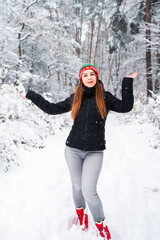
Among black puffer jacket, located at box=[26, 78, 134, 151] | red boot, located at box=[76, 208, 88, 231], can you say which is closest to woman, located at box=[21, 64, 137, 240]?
black puffer jacket, located at box=[26, 78, 134, 151]

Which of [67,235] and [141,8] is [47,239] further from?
[141,8]

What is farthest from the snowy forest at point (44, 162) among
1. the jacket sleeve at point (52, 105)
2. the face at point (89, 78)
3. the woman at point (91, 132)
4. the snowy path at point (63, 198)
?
the face at point (89, 78)

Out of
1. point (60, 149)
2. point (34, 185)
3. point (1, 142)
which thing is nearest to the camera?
point (34, 185)

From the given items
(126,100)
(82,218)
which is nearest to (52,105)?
(126,100)

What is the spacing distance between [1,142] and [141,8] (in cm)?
1162

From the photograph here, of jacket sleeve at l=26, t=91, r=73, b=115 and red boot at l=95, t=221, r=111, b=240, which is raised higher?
jacket sleeve at l=26, t=91, r=73, b=115

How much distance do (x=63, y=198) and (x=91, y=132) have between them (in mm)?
1664

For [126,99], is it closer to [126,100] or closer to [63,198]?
[126,100]

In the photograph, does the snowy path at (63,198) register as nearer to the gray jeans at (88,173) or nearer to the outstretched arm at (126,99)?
the gray jeans at (88,173)

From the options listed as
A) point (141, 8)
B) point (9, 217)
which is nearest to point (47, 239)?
point (9, 217)

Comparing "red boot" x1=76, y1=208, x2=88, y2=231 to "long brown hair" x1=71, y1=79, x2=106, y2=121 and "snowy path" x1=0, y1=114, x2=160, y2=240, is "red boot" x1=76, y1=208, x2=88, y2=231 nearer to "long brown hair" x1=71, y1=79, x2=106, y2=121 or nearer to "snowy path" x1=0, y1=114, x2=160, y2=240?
"snowy path" x1=0, y1=114, x2=160, y2=240

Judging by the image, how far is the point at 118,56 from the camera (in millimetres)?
24672

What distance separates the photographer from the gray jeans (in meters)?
1.98

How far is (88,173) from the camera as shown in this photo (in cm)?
197
